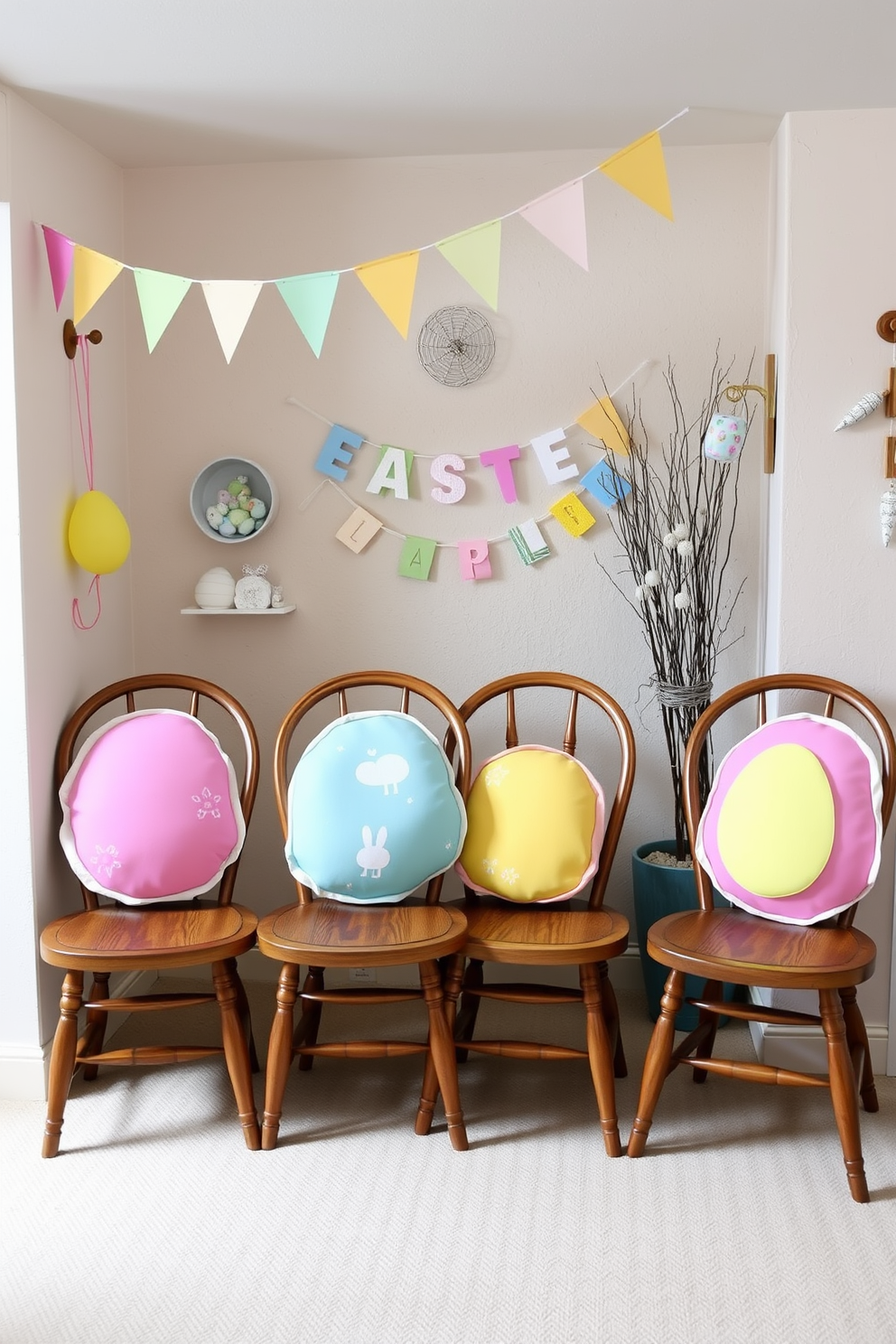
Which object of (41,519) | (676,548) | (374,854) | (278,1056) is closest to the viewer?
(278,1056)

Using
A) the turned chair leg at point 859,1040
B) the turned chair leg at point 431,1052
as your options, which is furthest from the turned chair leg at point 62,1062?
the turned chair leg at point 859,1040

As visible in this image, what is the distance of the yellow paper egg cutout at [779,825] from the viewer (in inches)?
89.7

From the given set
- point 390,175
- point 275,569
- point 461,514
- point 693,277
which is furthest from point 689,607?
point 390,175

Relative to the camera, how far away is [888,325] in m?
2.46

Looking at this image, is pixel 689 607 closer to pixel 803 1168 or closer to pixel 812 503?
pixel 812 503

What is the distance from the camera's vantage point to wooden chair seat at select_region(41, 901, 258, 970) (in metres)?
2.22

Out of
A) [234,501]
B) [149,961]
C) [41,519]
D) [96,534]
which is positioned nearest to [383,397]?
[234,501]

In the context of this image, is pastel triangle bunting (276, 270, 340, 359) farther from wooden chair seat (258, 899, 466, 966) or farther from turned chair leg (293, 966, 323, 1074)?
turned chair leg (293, 966, 323, 1074)

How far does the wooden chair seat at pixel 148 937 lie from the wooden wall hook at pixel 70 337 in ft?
4.16

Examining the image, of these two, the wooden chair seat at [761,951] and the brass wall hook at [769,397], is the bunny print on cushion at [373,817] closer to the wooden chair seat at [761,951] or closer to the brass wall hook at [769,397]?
the wooden chair seat at [761,951]

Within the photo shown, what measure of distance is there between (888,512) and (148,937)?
180 cm

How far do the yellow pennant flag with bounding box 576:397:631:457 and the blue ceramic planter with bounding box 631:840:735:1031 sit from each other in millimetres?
1042

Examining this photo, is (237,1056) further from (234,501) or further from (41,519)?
(234,501)

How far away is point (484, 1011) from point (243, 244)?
82.2 inches
